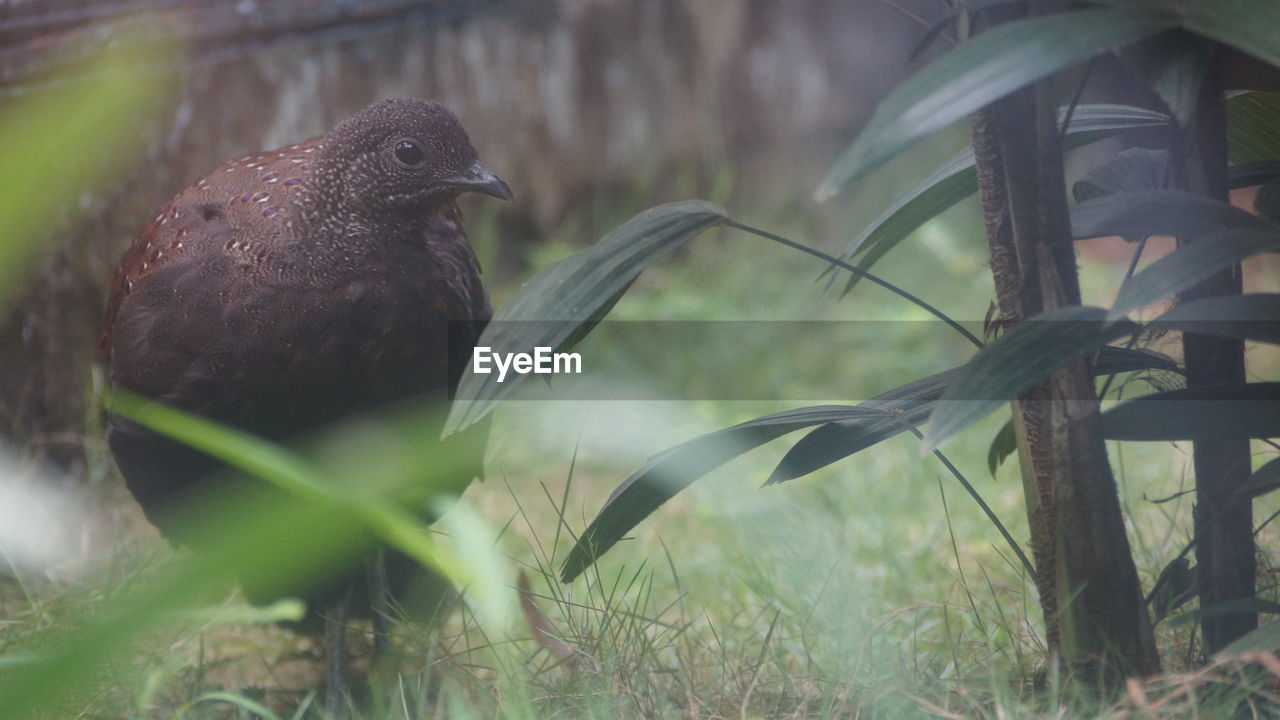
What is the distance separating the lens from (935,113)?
98 centimetres

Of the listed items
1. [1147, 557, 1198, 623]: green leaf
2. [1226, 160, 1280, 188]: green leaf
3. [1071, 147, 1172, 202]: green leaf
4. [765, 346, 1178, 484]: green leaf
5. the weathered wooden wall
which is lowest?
[1147, 557, 1198, 623]: green leaf

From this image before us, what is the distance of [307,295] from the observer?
5.62 feet

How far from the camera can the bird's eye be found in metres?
1.82

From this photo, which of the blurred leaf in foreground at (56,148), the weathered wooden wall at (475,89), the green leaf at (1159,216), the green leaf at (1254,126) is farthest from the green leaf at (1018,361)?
the weathered wooden wall at (475,89)

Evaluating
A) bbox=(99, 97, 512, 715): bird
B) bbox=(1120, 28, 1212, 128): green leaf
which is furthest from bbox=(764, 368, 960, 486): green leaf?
bbox=(99, 97, 512, 715): bird

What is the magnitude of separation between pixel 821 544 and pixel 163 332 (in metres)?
1.36

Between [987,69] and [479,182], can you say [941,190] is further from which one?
[479,182]

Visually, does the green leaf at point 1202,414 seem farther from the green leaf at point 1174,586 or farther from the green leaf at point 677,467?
the green leaf at point 677,467

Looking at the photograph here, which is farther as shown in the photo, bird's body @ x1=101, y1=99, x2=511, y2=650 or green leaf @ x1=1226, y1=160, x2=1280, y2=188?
bird's body @ x1=101, y1=99, x2=511, y2=650

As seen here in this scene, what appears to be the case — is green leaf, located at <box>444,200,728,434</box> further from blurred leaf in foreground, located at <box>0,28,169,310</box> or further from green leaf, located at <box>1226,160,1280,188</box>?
green leaf, located at <box>1226,160,1280,188</box>

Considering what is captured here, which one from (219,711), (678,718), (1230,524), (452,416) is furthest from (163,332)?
(1230,524)

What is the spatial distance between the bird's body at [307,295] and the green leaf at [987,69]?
3.15ft

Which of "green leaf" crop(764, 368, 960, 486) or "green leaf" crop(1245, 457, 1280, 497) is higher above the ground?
"green leaf" crop(764, 368, 960, 486)

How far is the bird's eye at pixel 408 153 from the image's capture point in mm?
1816
